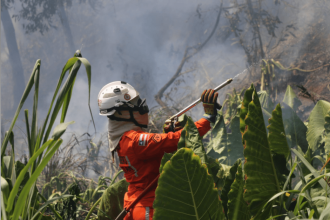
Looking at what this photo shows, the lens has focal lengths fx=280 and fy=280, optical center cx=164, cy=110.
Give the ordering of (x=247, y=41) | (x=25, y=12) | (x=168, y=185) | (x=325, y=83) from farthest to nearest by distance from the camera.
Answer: (x=25, y=12), (x=247, y=41), (x=325, y=83), (x=168, y=185)

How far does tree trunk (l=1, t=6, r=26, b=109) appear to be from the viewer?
4766 millimetres

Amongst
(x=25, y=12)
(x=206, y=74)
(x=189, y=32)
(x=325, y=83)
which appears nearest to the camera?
(x=325, y=83)

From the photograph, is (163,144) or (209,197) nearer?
(209,197)

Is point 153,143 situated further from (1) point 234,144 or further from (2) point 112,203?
(2) point 112,203

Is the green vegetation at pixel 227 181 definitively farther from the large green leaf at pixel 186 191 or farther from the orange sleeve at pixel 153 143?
the orange sleeve at pixel 153 143

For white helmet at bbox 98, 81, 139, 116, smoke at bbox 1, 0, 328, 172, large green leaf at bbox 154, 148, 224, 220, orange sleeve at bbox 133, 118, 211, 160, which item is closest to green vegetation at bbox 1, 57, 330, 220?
large green leaf at bbox 154, 148, 224, 220

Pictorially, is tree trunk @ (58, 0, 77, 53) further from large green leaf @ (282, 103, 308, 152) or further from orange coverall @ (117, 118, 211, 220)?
large green leaf @ (282, 103, 308, 152)

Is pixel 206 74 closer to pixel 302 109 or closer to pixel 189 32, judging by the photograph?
pixel 189 32

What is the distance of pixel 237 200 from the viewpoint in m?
0.56

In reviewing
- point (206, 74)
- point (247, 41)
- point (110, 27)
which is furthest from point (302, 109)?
point (110, 27)

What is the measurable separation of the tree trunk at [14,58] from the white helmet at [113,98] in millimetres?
4207

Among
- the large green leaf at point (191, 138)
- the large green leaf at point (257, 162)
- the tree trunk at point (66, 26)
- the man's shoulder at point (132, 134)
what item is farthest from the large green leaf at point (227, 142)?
the tree trunk at point (66, 26)

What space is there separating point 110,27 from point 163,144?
3.54m

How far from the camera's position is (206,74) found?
3.35 m
